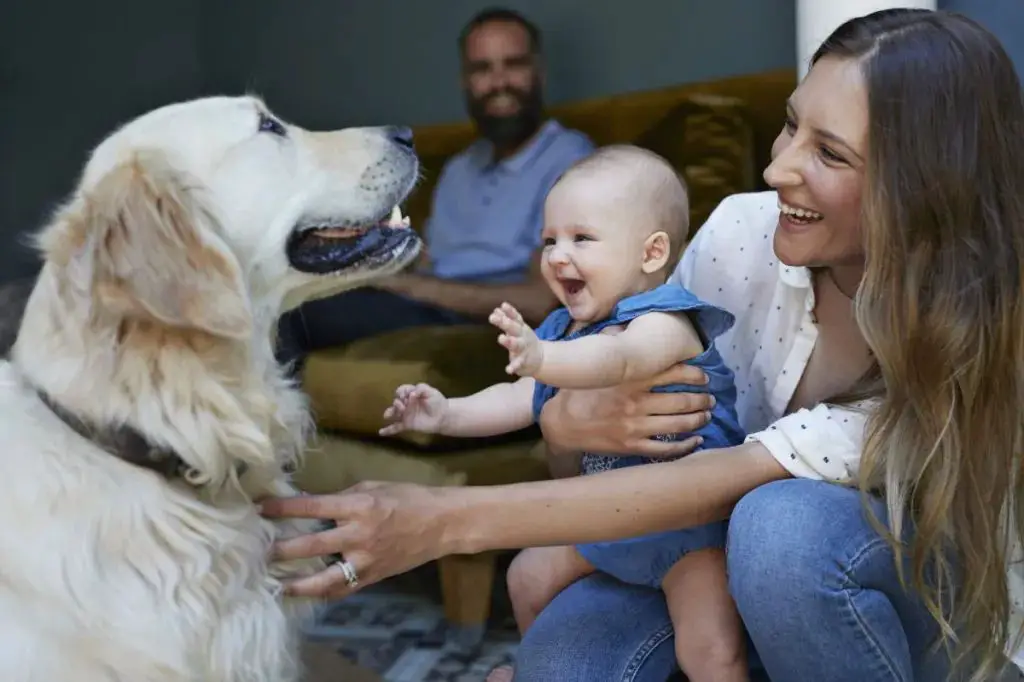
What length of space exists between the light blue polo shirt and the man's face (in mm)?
72

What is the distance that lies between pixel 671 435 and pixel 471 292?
94 centimetres

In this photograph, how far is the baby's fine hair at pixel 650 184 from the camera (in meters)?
1.05

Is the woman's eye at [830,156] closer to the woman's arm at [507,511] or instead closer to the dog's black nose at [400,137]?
the woman's arm at [507,511]

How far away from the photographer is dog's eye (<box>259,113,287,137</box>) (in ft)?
3.21

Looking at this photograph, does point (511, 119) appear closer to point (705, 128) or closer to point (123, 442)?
point (705, 128)

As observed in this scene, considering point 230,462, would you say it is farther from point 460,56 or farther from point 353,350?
point 460,56

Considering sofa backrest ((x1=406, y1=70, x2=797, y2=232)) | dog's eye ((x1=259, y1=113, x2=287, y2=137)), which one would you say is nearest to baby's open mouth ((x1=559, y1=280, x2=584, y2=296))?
dog's eye ((x1=259, y1=113, x2=287, y2=137))

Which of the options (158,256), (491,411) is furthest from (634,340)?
(158,256)

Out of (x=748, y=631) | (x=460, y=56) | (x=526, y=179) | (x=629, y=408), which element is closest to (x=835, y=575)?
(x=748, y=631)

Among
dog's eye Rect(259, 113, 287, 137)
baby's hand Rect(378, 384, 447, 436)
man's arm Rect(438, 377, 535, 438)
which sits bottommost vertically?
man's arm Rect(438, 377, 535, 438)

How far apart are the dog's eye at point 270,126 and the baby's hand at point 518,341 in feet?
1.05

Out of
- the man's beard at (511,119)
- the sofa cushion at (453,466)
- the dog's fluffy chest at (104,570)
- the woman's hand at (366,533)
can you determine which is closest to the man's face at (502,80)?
the man's beard at (511,119)

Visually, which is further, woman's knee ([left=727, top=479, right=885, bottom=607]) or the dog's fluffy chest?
woman's knee ([left=727, top=479, right=885, bottom=607])

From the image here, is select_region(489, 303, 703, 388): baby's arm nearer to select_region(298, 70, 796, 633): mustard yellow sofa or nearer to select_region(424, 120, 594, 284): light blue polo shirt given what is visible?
select_region(298, 70, 796, 633): mustard yellow sofa
